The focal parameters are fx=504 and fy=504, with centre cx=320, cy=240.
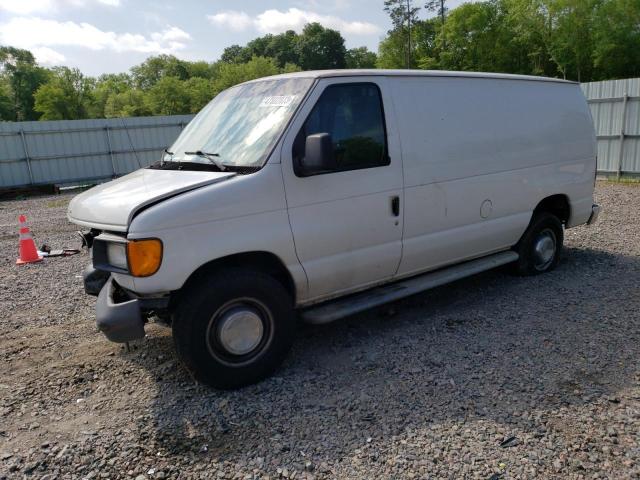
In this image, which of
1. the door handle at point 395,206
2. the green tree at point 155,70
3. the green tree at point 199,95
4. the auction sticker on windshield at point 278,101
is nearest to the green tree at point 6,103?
the green tree at point 199,95

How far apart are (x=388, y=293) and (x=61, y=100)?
2330 inches

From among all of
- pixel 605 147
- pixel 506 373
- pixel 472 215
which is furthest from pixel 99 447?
pixel 605 147

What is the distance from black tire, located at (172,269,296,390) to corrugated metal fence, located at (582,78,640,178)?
1318cm

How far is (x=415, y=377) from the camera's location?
3836mm

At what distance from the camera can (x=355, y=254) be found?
419 centimetres

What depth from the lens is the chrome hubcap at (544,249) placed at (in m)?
6.02

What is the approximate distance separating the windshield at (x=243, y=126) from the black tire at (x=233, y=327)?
3.00ft

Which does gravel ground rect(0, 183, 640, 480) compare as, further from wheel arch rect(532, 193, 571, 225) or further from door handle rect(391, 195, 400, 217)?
door handle rect(391, 195, 400, 217)

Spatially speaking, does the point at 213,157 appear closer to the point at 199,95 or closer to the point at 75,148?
the point at 75,148

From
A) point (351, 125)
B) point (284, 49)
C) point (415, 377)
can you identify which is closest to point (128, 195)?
point (351, 125)

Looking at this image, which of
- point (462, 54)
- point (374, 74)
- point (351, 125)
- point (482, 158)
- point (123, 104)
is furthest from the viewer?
point (123, 104)

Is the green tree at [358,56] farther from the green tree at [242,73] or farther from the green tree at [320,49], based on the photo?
the green tree at [242,73]

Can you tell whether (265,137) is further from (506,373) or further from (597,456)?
(597,456)

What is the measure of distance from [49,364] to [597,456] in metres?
4.18
